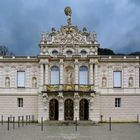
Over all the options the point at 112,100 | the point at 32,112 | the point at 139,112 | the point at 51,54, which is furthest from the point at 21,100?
the point at 139,112

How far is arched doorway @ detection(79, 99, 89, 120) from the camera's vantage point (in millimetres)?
60969

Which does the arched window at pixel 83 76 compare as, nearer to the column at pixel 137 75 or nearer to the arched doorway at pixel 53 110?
the arched doorway at pixel 53 110

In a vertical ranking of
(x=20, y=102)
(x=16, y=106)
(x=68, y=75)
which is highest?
(x=68, y=75)

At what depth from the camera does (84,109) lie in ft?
201

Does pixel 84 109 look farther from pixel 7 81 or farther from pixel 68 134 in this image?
pixel 68 134

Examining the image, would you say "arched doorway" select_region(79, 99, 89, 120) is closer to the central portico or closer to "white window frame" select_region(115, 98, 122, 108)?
the central portico

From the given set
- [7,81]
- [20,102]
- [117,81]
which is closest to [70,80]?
[117,81]

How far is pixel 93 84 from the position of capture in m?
60.3

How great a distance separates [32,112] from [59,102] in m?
4.13

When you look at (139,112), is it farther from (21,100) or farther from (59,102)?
(21,100)

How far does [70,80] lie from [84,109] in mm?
4464

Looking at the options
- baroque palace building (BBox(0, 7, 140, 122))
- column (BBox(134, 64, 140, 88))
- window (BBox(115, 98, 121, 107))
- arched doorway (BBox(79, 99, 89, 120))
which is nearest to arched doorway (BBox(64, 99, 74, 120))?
baroque palace building (BBox(0, 7, 140, 122))

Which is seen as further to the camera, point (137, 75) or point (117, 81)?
point (117, 81)

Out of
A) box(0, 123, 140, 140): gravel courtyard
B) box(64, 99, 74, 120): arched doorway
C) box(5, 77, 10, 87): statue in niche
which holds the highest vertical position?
box(5, 77, 10, 87): statue in niche
